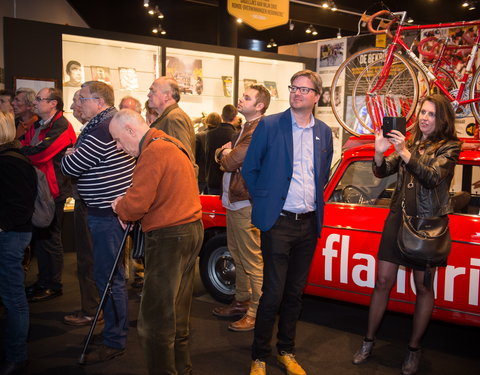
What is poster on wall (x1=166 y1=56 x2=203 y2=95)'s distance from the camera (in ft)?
27.0

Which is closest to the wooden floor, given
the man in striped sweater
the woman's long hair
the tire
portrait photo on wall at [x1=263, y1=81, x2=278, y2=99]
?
the tire

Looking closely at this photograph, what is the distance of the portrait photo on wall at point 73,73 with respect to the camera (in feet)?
23.8

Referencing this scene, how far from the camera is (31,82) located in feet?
21.6

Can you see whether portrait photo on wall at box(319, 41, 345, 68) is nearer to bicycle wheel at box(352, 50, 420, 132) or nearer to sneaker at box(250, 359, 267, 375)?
bicycle wheel at box(352, 50, 420, 132)

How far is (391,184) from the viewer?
438 cm

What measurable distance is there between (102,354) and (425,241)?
8.26 feet

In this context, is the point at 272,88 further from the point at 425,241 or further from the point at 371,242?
the point at 425,241

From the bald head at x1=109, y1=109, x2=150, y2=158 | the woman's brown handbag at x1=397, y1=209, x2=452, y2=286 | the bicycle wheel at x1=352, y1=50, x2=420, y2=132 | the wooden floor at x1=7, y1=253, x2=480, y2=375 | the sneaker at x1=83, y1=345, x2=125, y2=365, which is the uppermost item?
the bicycle wheel at x1=352, y1=50, x2=420, y2=132

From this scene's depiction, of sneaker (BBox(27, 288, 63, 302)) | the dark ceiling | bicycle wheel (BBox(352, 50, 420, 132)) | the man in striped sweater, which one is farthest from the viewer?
the dark ceiling

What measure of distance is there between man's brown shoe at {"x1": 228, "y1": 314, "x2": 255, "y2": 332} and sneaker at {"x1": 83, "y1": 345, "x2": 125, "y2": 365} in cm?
102

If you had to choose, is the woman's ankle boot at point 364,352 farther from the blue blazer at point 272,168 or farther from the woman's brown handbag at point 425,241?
A: the blue blazer at point 272,168

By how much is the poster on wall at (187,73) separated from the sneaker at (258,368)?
19.2ft

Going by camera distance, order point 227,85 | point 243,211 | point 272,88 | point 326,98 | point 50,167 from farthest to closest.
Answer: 1. point 272,88
2. point 326,98
3. point 227,85
4. point 50,167
5. point 243,211

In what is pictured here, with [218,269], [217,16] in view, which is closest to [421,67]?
[218,269]
